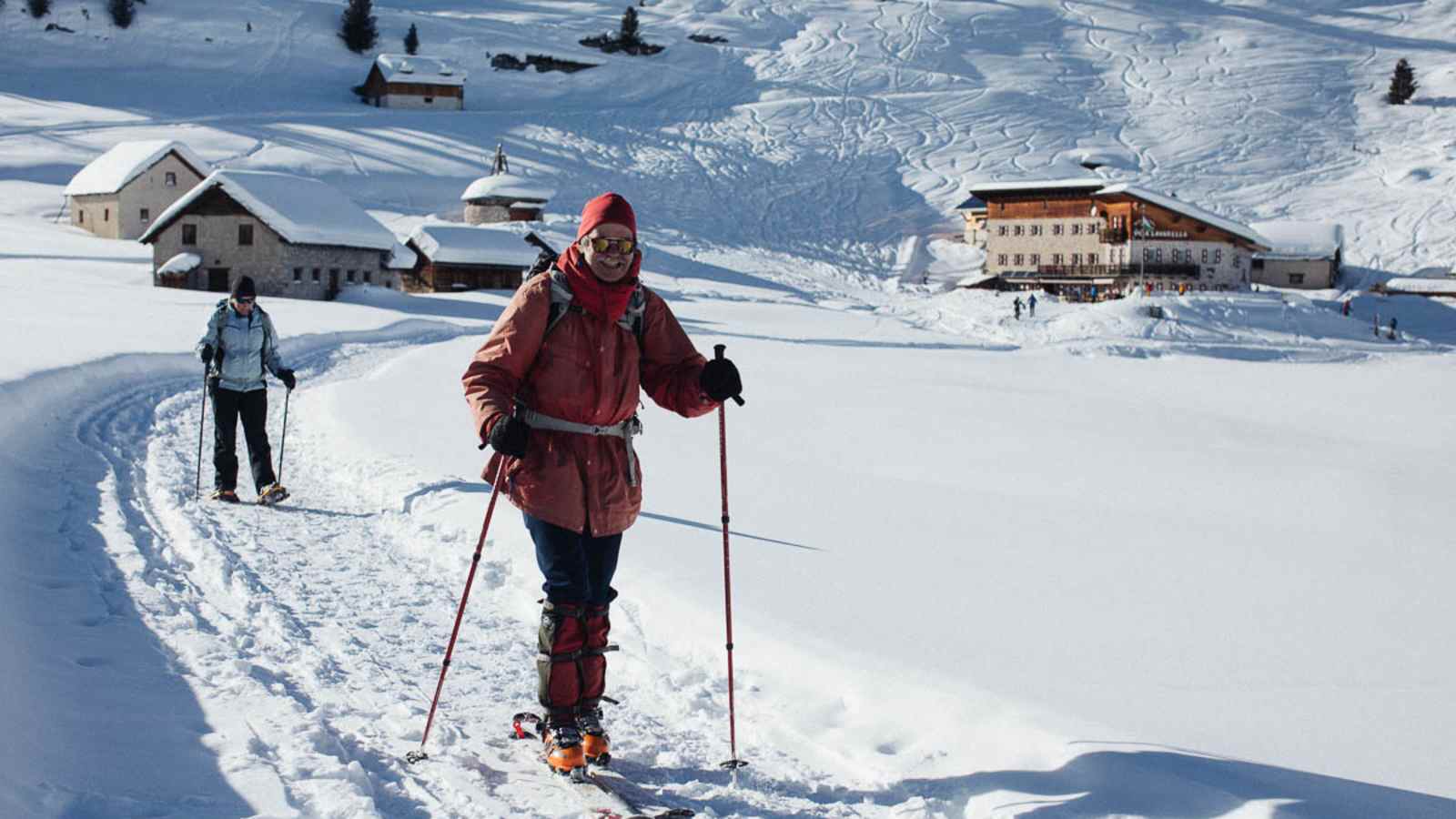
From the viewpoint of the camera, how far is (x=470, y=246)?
179 ft

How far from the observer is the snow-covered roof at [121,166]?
58188 mm

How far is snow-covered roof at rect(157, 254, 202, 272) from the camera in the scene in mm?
45812

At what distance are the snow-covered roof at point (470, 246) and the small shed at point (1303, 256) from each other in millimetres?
35007

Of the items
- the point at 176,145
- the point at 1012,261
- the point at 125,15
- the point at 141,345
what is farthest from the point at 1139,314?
the point at 125,15

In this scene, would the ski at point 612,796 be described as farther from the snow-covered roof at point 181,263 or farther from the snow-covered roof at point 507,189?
the snow-covered roof at point 507,189

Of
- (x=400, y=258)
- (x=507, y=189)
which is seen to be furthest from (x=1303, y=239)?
(x=400, y=258)

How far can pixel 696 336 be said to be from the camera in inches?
1423

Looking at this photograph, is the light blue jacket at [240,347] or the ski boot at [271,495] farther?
the light blue jacket at [240,347]

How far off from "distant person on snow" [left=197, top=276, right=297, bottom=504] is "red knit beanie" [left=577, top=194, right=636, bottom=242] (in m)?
Result: 5.78

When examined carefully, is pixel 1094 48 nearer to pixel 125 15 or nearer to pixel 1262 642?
pixel 125 15

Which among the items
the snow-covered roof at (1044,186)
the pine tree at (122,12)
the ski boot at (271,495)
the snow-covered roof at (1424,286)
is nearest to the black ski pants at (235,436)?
the ski boot at (271,495)

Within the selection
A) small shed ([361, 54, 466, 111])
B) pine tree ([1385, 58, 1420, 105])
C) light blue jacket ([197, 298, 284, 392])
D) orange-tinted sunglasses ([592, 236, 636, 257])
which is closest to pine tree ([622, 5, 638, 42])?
small shed ([361, 54, 466, 111])

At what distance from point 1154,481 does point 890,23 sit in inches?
4049

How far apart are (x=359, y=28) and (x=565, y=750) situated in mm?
99500
